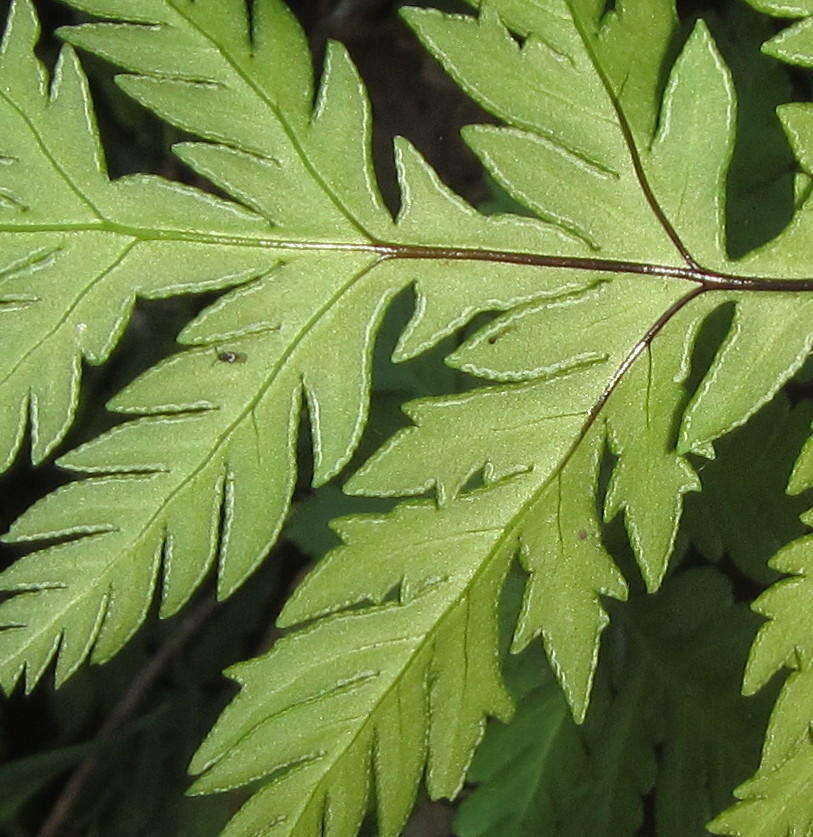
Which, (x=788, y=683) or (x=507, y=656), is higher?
(x=788, y=683)

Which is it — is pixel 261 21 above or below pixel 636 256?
above

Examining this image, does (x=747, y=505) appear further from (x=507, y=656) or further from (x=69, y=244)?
(x=69, y=244)

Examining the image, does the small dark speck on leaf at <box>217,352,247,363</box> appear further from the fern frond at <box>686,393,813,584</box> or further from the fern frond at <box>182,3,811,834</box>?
the fern frond at <box>686,393,813,584</box>

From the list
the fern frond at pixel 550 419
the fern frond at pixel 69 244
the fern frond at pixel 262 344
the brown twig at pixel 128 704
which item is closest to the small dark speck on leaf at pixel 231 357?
the fern frond at pixel 262 344

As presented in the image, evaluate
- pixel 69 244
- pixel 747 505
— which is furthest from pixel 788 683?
pixel 69 244

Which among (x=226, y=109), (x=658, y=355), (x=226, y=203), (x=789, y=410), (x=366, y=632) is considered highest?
(x=226, y=109)

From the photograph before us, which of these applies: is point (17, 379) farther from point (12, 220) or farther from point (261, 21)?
point (261, 21)

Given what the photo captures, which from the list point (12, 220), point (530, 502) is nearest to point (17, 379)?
point (12, 220)
